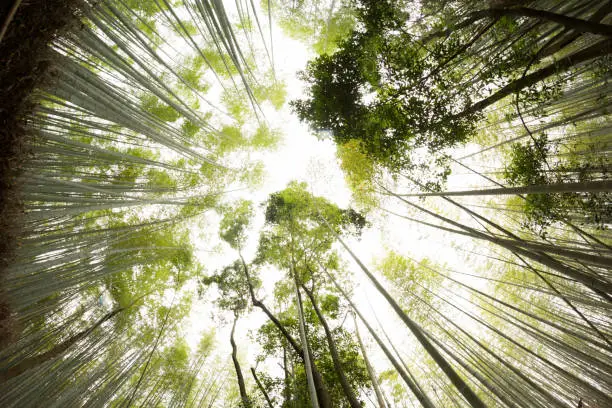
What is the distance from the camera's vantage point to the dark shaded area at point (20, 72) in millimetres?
1240

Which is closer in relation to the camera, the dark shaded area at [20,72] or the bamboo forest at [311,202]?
the dark shaded area at [20,72]

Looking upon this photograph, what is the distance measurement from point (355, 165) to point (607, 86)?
2.99 m

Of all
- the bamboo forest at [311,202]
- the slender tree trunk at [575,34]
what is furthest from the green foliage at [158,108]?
the slender tree trunk at [575,34]

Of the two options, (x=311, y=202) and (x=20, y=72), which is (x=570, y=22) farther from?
(x=311, y=202)

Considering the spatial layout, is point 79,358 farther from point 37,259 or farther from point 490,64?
point 490,64

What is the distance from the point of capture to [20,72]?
51.2 inches

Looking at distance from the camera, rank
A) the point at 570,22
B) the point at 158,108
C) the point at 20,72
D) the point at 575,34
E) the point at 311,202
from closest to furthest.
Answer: the point at 20,72 → the point at 570,22 → the point at 575,34 → the point at 158,108 → the point at 311,202

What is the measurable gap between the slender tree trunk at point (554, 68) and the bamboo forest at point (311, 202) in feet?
0.08

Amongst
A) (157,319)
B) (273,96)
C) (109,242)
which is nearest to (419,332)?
(109,242)

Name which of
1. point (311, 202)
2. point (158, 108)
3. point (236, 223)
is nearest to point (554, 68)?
point (311, 202)

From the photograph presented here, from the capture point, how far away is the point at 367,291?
5.69 metres

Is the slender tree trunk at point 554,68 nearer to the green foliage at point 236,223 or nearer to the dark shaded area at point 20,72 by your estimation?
the dark shaded area at point 20,72

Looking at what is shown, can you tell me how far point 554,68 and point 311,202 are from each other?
454cm

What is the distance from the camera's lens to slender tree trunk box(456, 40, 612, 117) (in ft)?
7.48
